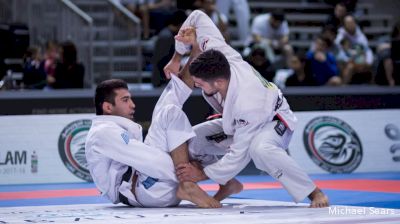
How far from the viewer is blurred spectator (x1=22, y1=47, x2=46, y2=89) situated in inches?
437

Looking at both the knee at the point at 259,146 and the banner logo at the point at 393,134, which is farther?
the banner logo at the point at 393,134

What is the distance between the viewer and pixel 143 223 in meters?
4.91

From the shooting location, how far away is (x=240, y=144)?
590cm

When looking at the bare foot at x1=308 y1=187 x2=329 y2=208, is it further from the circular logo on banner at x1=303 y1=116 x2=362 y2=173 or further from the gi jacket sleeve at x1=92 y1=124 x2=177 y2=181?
the circular logo on banner at x1=303 y1=116 x2=362 y2=173

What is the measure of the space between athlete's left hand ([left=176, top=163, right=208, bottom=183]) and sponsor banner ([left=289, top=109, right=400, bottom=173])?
411 centimetres

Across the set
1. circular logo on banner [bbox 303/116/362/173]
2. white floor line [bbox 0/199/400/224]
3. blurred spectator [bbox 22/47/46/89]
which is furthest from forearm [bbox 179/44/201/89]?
blurred spectator [bbox 22/47/46/89]

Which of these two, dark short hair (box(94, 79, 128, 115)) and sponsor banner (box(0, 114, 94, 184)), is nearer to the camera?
dark short hair (box(94, 79, 128, 115))

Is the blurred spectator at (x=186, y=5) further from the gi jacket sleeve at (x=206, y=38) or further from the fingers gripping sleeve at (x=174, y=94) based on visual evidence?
the fingers gripping sleeve at (x=174, y=94)

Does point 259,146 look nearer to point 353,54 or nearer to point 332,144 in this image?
point 332,144

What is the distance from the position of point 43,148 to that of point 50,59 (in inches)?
106

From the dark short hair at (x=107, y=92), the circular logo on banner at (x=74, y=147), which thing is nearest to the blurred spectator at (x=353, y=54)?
the circular logo on banner at (x=74, y=147)

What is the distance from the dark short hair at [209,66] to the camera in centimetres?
587

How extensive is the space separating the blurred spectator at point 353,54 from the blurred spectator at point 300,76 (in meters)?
1.03

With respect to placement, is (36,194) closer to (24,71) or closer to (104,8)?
(24,71)
